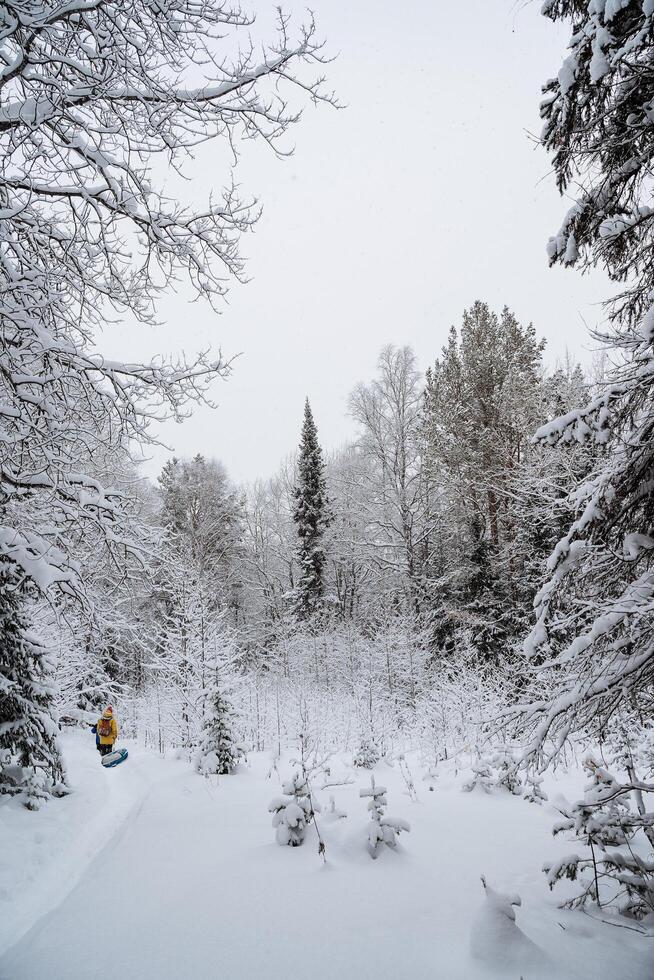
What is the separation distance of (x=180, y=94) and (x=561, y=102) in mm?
2969

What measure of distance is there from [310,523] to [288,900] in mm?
20457

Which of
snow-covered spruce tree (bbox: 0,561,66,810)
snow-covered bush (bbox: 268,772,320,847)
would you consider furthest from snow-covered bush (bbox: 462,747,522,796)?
snow-covered spruce tree (bbox: 0,561,66,810)

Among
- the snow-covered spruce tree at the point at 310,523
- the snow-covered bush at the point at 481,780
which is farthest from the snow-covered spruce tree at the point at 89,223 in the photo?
the snow-covered spruce tree at the point at 310,523

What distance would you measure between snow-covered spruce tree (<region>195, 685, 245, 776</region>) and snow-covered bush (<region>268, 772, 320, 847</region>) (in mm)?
3788

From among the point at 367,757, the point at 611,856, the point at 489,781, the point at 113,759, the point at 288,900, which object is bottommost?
the point at 113,759

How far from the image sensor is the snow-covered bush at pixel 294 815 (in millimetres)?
4344

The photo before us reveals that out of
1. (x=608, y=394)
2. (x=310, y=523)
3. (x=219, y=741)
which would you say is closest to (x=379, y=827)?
(x=608, y=394)

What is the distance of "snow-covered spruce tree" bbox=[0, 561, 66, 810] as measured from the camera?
18.2 ft

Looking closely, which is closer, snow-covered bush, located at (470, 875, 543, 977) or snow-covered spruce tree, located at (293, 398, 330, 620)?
snow-covered bush, located at (470, 875, 543, 977)

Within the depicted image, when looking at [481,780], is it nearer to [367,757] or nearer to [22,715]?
[367,757]

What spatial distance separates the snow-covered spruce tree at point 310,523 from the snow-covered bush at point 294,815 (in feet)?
57.6

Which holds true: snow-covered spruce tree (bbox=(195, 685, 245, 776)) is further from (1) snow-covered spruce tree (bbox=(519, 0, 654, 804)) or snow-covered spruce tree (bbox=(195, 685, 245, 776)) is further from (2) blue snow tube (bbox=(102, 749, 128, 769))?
(1) snow-covered spruce tree (bbox=(519, 0, 654, 804))

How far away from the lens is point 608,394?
10.0 feet

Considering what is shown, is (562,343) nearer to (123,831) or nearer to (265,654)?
(265,654)
